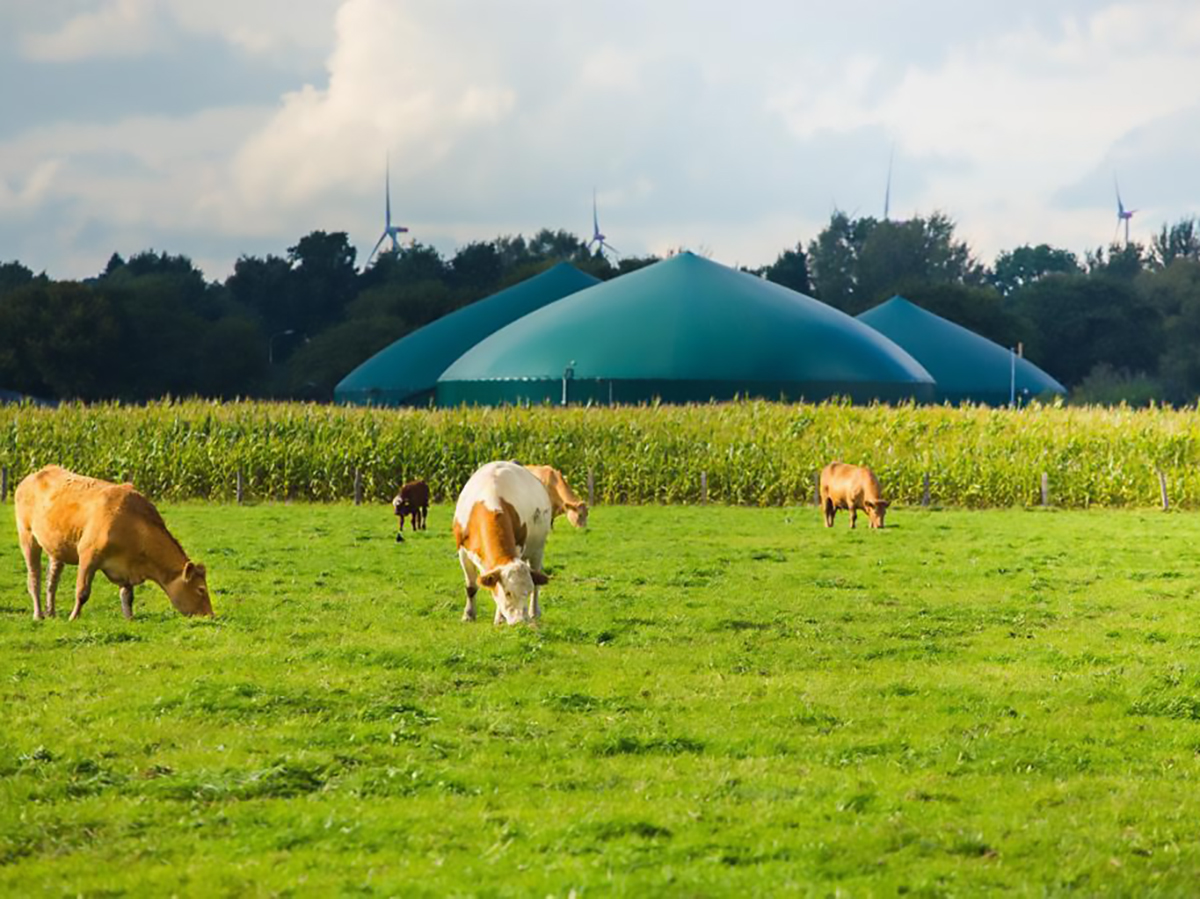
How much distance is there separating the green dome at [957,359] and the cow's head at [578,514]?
61167 millimetres

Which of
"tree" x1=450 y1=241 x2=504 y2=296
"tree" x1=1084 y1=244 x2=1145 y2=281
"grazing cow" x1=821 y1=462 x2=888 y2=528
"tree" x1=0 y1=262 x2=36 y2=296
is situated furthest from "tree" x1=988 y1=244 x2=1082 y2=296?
"grazing cow" x1=821 y1=462 x2=888 y2=528

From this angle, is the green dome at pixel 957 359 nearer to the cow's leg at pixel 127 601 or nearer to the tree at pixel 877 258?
the tree at pixel 877 258

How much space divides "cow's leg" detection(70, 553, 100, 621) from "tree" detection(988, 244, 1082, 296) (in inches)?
6829

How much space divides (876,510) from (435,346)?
226 ft

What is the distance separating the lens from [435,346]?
335ft

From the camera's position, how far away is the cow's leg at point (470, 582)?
18688mm

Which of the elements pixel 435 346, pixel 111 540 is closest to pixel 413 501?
pixel 111 540

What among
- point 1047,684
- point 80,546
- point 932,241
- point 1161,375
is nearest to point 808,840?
point 1047,684

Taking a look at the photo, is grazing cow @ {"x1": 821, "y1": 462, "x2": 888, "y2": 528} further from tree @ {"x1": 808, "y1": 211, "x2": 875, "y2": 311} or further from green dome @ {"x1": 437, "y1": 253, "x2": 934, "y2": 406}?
tree @ {"x1": 808, "y1": 211, "x2": 875, "y2": 311}

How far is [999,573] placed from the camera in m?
26.1

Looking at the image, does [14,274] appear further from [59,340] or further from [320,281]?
[59,340]

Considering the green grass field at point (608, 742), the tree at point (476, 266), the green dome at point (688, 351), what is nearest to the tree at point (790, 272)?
the tree at point (476, 266)

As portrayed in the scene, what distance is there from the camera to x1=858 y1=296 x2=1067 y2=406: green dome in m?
95.5

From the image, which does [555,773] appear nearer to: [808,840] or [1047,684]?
[808,840]
